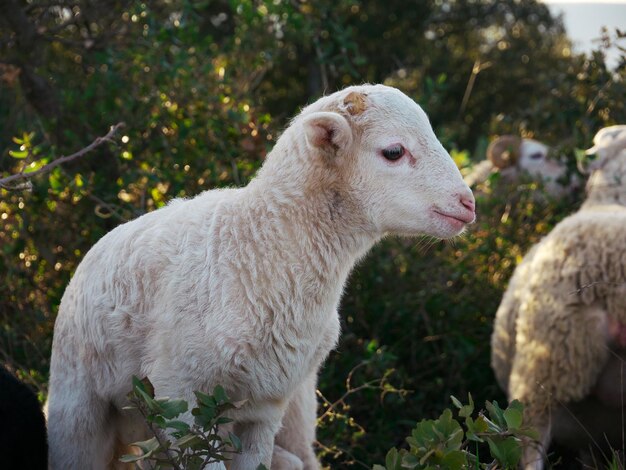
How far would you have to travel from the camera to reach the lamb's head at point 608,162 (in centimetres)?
621

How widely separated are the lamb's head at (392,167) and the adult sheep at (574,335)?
1.49 meters

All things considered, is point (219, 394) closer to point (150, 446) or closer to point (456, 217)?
point (150, 446)

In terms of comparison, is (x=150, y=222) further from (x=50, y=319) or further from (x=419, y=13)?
(x=419, y=13)

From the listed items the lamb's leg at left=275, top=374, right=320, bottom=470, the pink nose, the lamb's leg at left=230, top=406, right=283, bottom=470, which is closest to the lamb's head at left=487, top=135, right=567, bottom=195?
the lamb's leg at left=275, top=374, right=320, bottom=470

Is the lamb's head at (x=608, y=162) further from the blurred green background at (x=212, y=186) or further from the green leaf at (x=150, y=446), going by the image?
the green leaf at (x=150, y=446)

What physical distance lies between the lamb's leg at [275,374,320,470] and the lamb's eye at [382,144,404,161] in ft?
3.58

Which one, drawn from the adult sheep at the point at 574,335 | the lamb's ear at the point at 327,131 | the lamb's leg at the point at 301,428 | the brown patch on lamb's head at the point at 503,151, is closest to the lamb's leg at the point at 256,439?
the lamb's leg at the point at 301,428

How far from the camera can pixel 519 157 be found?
9445 mm

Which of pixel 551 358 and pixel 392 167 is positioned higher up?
pixel 392 167

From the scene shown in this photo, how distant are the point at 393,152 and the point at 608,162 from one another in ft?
11.2

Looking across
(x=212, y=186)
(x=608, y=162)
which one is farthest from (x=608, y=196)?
(x=212, y=186)

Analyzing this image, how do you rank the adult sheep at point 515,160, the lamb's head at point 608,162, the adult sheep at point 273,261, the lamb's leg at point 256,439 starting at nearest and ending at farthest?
the adult sheep at point 273,261, the lamb's leg at point 256,439, the lamb's head at point 608,162, the adult sheep at point 515,160

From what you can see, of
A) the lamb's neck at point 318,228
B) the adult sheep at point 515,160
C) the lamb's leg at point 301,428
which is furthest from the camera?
the adult sheep at point 515,160

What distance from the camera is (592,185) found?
6418 millimetres
